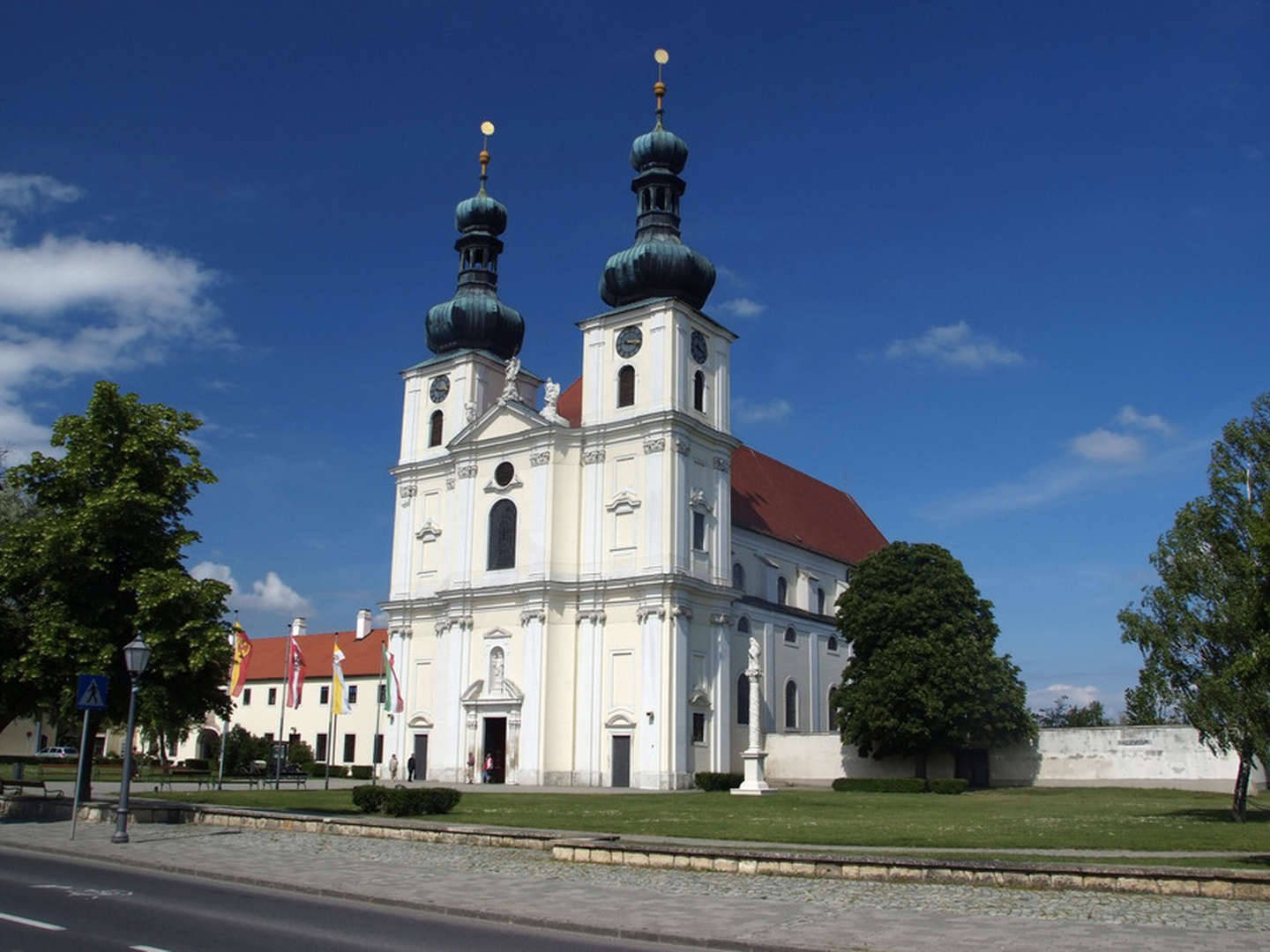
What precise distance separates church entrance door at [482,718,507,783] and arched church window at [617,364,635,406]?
15.3 metres

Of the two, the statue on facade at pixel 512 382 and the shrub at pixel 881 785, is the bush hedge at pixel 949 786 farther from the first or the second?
the statue on facade at pixel 512 382

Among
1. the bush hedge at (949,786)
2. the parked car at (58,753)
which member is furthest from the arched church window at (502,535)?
the parked car at (58,753)

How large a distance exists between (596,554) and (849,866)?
36.6 metres

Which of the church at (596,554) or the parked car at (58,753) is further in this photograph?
the parked car at (58,753)

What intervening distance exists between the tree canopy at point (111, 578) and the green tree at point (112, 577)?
26mm

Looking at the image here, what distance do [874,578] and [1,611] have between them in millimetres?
36038

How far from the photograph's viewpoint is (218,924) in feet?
38.2

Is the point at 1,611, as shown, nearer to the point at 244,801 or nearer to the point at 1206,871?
the point at 244,801

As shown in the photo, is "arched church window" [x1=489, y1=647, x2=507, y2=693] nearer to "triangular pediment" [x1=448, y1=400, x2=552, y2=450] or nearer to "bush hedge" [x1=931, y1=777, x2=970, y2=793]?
"triangular pediment" [x1=448, y1=400, x2=552, y2=450]

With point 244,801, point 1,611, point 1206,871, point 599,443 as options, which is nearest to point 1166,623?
point 1206,871

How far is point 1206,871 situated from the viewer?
13125 millimetres

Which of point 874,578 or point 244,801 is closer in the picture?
point 244,801

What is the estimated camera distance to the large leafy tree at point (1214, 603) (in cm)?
2428

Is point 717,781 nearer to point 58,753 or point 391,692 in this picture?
point 391,692
